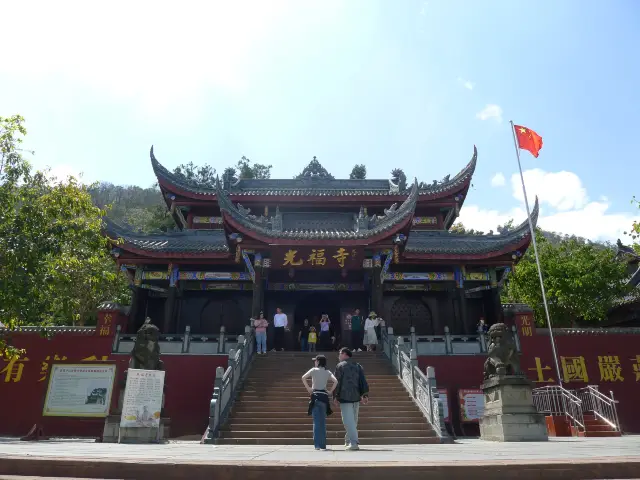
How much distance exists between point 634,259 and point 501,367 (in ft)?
84.5

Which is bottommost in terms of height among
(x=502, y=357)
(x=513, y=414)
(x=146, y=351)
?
(x=513, y=414)

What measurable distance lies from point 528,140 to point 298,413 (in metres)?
13.0

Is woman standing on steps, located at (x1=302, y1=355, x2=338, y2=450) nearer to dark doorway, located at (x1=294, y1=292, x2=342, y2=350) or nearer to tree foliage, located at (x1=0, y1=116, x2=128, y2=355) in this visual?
tree foliage, located at (x1=0, y1=116, x2=128, y2=355)

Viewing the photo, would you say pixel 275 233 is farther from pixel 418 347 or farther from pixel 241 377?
pixel 418 347

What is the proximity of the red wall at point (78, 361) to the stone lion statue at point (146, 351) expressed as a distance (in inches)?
166

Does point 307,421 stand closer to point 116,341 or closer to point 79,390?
point 116,341

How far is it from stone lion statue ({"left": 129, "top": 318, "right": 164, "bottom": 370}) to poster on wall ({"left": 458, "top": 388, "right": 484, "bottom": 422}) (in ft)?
28.9

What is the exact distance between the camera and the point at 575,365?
47.4 feet

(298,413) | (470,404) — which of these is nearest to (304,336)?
(470,404)

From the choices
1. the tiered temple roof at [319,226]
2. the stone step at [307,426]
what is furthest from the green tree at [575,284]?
the stone step at [307,426]

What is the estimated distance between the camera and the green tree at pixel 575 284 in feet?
76.2

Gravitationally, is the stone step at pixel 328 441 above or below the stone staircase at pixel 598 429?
below

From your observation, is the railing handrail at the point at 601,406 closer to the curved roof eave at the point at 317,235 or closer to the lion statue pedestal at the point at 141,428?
the curved roof eave at the point at 317,235

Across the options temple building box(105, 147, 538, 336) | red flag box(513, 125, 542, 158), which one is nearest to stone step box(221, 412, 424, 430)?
temple building box(105, 147, 538, 336)
